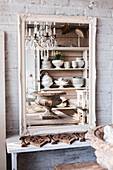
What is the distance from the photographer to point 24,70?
2180mm

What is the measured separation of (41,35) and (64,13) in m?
0.37

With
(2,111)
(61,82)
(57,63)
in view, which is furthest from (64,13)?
(2,111)

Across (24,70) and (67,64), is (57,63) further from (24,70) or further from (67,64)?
(24,70)

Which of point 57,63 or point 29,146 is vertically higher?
point 57,63

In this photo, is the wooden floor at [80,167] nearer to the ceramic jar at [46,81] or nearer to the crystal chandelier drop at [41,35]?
the ceramic jar at [46,81]

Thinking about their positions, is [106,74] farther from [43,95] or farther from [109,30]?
[43,95]

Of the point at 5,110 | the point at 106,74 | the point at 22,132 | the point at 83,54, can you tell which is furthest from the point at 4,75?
the point at 106,74

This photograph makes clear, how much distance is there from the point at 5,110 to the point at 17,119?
16cm

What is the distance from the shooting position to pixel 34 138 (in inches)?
83.1

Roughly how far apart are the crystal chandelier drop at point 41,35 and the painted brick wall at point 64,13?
137mm

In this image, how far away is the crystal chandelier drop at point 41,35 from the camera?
2191 millimetres

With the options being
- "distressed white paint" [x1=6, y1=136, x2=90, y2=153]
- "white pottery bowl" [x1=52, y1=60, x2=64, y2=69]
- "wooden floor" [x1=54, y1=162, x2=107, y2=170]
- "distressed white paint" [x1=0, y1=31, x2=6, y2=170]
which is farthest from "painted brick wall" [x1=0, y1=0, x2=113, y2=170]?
"wooden floor" [x1=54, y1=162, x2=107, y2=170]

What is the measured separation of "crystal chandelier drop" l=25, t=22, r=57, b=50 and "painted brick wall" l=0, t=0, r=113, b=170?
0.14 m

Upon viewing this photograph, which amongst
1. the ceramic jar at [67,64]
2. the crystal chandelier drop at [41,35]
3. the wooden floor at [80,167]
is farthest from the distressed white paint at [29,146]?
the crystal chandelier drop at [41,35]
